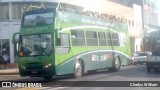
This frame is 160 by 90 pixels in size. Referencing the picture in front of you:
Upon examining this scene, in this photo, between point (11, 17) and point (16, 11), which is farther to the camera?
point (11, 17)

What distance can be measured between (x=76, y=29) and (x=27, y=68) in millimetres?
3753

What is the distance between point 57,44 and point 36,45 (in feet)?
3.43

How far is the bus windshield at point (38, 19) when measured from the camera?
53.8 feet

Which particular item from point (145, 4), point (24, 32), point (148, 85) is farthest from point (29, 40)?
point (145, 4)

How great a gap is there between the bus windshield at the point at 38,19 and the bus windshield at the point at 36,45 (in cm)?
69

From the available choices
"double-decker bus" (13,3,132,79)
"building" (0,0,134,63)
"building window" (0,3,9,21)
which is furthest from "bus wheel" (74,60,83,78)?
"building window" (0,3,9,21)

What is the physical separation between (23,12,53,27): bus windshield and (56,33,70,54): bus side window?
3.31 feet

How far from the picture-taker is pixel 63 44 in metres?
16.8

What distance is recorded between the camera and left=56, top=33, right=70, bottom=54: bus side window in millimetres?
16155

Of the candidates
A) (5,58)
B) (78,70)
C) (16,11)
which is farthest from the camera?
(16,11)

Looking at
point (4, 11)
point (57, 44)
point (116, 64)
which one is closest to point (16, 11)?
point (4, 11)

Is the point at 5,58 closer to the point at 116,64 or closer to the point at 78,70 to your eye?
the point at 116,64

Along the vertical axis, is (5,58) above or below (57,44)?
below

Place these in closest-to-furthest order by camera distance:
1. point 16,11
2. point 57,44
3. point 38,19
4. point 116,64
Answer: point 57,44 < point 38,19 < point 116,64 < point 16,11
